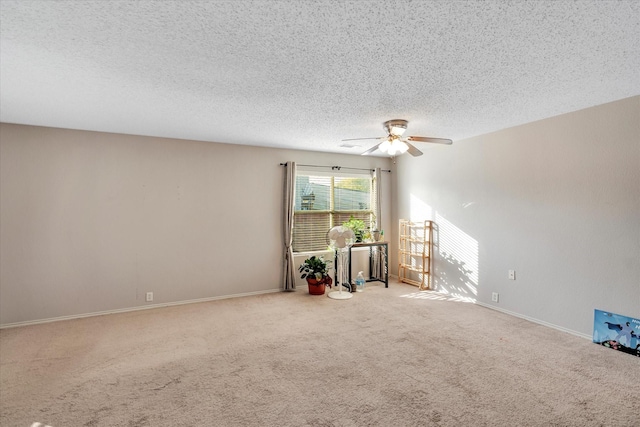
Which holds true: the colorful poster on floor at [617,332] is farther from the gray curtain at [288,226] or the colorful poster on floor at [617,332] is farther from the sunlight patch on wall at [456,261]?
the gray curtain at [288,226]

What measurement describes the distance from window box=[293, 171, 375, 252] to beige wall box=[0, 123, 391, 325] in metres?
0.43

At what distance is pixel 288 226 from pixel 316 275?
0.94 metres

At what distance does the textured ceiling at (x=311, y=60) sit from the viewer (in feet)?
5.51

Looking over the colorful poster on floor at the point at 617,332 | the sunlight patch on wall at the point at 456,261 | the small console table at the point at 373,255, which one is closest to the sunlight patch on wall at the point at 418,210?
the sunlight patch on wall at the point at 456,261

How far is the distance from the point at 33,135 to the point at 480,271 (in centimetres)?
612

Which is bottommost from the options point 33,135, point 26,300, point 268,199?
point 26,300

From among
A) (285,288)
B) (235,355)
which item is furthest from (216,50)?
(285,288)

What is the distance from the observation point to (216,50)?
207 centimetres

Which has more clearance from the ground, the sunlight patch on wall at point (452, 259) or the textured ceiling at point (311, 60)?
the textured ceiling at point (311, 60)

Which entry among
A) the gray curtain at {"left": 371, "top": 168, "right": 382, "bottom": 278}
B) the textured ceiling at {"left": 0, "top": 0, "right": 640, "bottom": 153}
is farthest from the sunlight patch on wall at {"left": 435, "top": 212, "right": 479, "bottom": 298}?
the textured ceiling at {"left": 0, "top": 0, "right": 640, "bottom": 153}

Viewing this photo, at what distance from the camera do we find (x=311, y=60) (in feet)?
7.28

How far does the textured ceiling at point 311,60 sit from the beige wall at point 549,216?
1.34 ft

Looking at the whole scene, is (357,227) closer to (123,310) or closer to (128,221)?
(128,221)

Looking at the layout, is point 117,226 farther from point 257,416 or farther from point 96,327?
point 257,416
